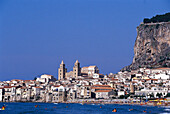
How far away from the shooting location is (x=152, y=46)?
7116 inches

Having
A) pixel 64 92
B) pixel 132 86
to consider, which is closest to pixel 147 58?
pixel 132 86

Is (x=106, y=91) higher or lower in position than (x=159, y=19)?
lower

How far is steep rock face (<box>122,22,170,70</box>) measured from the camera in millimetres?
175400

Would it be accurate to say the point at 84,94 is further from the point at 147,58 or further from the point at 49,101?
the point at 147,58

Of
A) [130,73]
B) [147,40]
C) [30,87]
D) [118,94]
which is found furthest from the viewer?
[147,40]

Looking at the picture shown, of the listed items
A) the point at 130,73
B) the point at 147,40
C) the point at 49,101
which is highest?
the point at 147,40

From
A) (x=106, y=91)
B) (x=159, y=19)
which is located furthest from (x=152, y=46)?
(x=106, y=91)

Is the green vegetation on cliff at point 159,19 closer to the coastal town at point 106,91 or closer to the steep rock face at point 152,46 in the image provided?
the steep rock face at point 152,46

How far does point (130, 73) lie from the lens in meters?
173

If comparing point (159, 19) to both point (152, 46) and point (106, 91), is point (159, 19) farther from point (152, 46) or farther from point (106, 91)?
point (106, 91)

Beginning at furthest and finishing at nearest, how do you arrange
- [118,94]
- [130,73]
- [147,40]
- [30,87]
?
1. [147,40]
2. [130,73]
3. [30,87]
4. [118,94]

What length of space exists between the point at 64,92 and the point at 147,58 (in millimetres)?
55512

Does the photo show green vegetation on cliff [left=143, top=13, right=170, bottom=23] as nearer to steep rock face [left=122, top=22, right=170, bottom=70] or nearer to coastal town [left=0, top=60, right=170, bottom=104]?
steep rock face [left=122, top=22, right=170, bottom=70]

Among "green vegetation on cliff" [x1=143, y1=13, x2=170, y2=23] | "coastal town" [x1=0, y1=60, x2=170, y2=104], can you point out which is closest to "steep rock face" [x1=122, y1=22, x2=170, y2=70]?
"green vegetation on cliff" [x1=143, y1=13, x2=170, y2=23]
